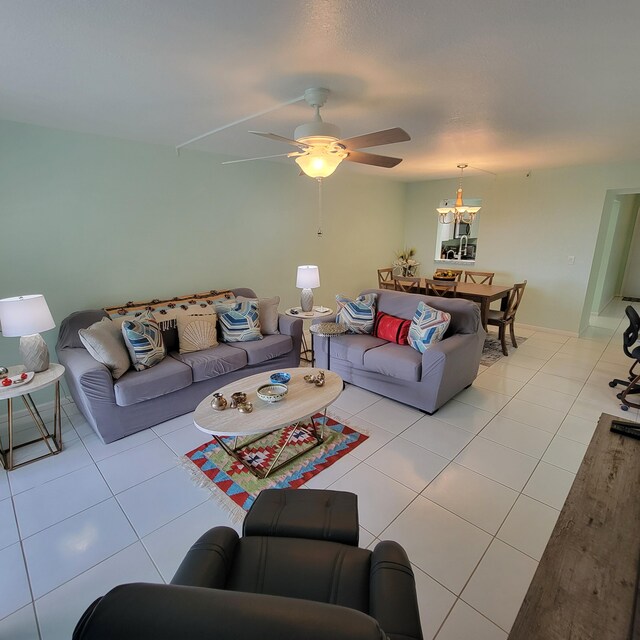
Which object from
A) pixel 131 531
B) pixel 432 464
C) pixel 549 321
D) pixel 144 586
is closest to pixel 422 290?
pixel 549 321

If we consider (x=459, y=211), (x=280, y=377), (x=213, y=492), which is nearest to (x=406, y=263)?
(x=459, y=211)

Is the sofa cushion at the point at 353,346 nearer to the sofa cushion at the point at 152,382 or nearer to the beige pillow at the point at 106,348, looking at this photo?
the sofa cushion at the point at 152,382

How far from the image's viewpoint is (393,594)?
1.00 metres

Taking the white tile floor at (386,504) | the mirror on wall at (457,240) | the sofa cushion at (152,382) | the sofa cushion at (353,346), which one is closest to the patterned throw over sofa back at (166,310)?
the sofa cushion at (152,382)

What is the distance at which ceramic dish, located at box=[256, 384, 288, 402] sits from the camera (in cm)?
226

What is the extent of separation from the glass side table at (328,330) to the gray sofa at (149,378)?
14.9 inches

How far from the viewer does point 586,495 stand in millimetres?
1167

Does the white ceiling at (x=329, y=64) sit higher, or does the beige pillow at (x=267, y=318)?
the white ceiling at (x=329, y=64)

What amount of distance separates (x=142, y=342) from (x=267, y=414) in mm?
1394

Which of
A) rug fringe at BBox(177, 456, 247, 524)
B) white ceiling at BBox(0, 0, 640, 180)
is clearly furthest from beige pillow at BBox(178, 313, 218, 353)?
white ceiling at BBox(0, 0, 640, 180)

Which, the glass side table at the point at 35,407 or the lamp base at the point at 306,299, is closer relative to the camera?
the glass side table at the point at 35,407

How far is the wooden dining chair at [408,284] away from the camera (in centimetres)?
492

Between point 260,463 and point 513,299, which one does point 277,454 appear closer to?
point 260,463

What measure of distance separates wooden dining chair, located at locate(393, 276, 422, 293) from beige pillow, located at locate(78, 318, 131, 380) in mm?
3681
